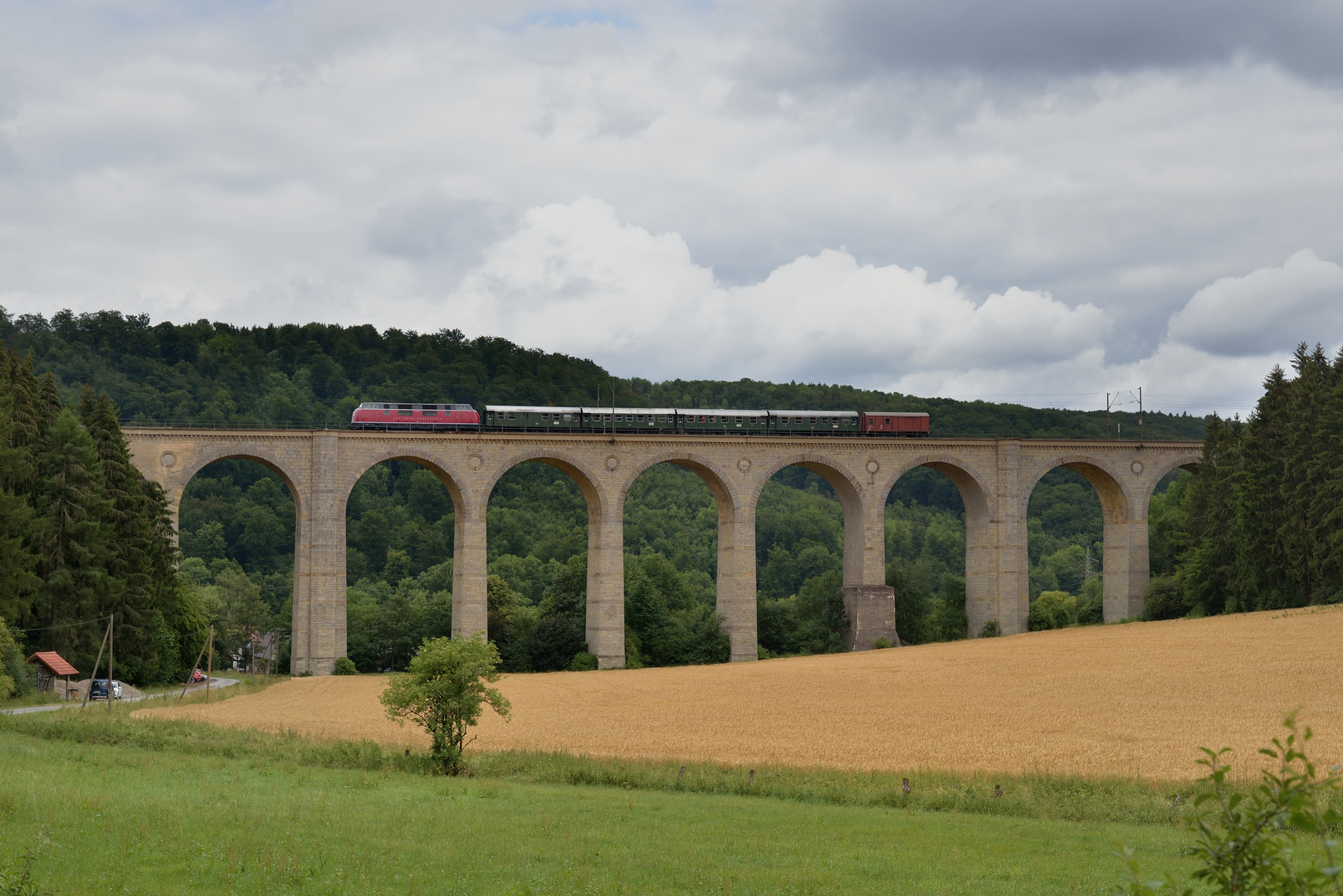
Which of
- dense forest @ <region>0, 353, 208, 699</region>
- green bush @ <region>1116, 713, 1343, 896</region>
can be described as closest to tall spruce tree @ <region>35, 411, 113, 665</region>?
dense forest @ <region>0, 353, 208, 699</region>

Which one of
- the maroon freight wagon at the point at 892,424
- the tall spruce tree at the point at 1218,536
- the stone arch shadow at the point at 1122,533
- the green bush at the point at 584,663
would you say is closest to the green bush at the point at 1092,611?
the stone arch shadow at the point at 1122,533

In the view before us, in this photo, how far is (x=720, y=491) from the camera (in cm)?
5694

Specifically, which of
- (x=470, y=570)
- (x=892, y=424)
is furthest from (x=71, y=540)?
(x=892, y=424)

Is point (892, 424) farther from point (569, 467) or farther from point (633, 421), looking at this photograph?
point (569, 467)

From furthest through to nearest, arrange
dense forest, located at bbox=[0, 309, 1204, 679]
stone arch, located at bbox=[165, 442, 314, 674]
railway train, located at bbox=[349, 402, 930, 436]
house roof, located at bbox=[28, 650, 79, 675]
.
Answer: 1. dense forest, located at bbox=[0, 309, 1204, 679]
2. railway train, located at bbox=[349, 402, 930, 436]
3. stone arch, located at bbox=[165, 442, 314, 674]
4. house roof, located at bbox=[28, 650, 79, 675]

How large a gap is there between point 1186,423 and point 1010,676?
308 feet

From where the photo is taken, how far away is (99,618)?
1780 inches

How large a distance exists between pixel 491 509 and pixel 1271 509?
187 feet

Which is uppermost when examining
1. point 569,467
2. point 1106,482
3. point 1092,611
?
point 569,467

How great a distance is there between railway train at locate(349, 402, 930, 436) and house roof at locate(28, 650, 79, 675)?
1570 centimetres

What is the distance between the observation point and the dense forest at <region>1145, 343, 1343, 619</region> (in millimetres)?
52969

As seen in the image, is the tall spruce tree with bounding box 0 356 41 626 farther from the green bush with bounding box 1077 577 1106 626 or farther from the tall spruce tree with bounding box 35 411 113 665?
the green bush with bounding box 1077 577 1106 626

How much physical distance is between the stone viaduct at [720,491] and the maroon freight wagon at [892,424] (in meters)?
1.34

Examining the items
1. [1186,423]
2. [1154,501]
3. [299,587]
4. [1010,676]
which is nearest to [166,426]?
[299,587]
